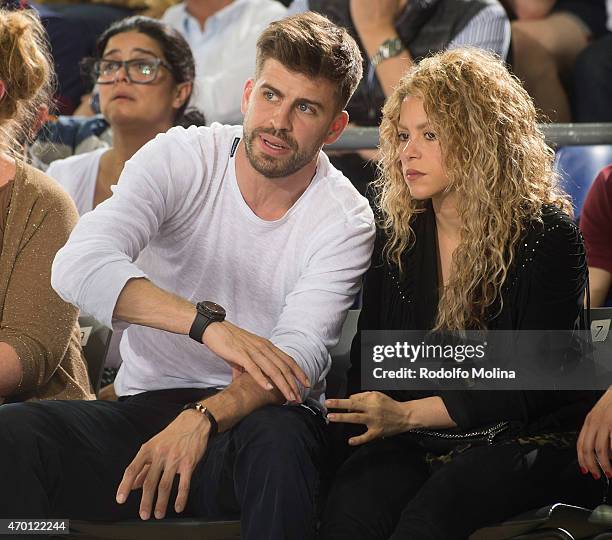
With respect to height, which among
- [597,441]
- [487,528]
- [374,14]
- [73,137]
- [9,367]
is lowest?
[487,528]

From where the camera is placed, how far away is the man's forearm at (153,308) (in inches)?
56.9

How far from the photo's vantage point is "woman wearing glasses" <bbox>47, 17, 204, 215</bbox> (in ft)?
7.62

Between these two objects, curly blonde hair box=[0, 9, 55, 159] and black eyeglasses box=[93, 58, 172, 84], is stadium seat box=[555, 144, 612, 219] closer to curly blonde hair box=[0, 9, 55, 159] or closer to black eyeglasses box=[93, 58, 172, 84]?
black eyeglasses box=[93, 58, 172, 84]

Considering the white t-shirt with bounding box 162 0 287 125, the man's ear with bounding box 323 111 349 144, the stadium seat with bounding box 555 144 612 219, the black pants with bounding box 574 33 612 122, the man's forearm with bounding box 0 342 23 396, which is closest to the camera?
the man's forearm with bounding box 0 342 23 396

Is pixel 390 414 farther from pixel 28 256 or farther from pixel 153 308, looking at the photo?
pixel 28 256

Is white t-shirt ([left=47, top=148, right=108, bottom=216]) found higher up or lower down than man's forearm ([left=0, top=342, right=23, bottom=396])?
higher up

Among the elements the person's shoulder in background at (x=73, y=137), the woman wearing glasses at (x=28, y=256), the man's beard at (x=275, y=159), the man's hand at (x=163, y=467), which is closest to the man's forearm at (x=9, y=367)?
the woman wearing glasses at (x=28, y=256)

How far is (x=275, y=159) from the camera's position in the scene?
1.61 metres

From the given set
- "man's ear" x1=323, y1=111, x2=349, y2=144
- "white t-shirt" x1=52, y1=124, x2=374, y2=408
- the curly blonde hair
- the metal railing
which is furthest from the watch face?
the metal railing

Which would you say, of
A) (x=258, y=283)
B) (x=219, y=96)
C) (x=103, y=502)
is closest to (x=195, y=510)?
(x=103, y=502)

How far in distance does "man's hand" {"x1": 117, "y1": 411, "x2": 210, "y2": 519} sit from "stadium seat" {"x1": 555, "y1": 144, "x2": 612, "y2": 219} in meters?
1.05

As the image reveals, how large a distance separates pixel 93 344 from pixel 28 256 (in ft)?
0.79

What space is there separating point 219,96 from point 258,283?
4.13ft

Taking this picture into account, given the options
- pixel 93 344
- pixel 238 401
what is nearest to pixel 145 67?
pixel 93 344
